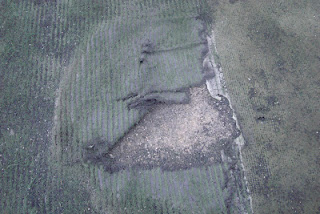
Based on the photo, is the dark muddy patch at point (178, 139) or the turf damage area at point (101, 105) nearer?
the turf damage area at point (101, 105)

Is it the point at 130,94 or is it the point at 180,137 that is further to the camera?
the point at 130,94


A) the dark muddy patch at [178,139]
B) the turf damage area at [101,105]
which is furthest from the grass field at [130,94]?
the dark muddy patch at [178,139]

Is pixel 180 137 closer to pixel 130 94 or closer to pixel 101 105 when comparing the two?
pixel 130 94

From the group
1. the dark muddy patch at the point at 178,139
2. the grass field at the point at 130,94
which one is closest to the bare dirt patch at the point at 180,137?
the dark muddy patch at the point at 178,139

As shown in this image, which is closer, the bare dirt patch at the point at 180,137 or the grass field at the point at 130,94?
the grass field at the point at 130,94

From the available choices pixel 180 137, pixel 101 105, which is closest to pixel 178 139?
pixel 180 137

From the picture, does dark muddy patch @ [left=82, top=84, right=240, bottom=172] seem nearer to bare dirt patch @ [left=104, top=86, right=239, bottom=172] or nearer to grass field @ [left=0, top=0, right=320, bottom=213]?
bare dirt patch @ [left=104, top=86, right=239, bottom=172]

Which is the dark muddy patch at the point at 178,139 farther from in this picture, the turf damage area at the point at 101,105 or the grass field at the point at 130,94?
the grass field at the point at 130,94

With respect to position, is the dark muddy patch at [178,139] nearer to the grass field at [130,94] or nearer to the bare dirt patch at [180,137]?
the bare dirt patch at [180,137]

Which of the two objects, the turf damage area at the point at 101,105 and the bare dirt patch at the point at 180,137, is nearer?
the turf damage area at the point at 101,105

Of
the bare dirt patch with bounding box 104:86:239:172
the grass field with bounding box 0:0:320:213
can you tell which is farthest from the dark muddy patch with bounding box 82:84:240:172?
the grass field with bounding box 0:0:320:213

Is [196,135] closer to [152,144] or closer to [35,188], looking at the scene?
[152,144]

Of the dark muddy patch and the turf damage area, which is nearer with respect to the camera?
the turf damage area
